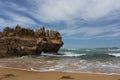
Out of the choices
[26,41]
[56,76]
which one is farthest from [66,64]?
[26,41]

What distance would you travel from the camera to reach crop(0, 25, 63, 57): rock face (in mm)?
25517

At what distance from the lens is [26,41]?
27906 mm

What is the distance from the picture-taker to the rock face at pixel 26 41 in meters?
25.5

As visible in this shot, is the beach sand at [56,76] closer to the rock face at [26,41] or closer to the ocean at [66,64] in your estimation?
the ocean at [66,64]

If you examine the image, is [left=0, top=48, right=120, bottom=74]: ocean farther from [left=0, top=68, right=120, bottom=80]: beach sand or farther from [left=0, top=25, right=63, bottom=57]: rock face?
[left=0, top=25, right=63, bottom=57]: rock face

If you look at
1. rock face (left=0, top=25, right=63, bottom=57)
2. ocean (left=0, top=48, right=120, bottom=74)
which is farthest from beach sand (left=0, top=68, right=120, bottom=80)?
rock face (left=0, top=25, right=63, bottom=57)

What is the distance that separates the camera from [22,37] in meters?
28.4

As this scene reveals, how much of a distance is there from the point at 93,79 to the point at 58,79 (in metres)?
1.41

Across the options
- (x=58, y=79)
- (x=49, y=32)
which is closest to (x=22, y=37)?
(x=49, y=32)

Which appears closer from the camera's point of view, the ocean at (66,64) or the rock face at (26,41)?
the ocean at (66,64)

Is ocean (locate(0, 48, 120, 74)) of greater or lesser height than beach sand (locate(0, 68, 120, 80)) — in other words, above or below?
above

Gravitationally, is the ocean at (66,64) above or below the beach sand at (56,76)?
above

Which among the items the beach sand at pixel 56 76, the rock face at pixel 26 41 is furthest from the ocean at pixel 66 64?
the rock face at pixel 26 41

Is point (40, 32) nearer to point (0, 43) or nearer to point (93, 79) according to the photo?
point (0, 43)
